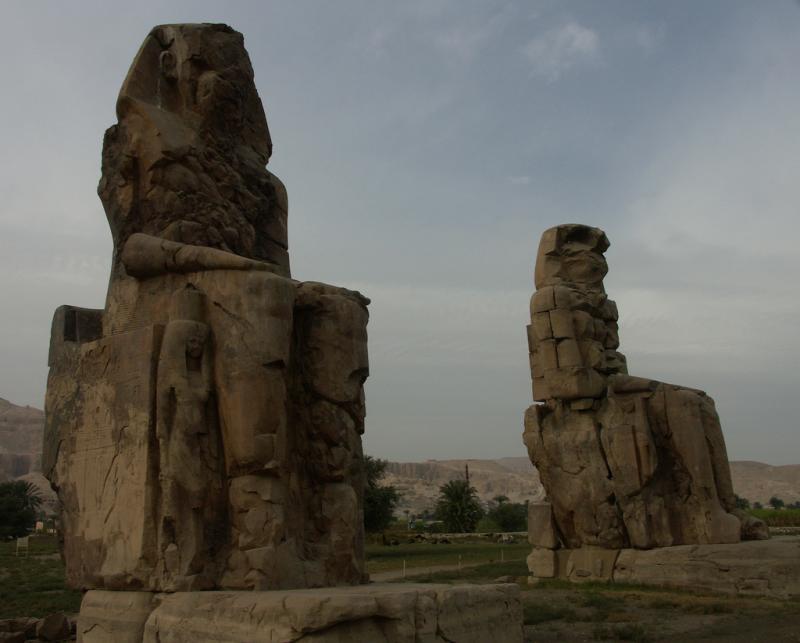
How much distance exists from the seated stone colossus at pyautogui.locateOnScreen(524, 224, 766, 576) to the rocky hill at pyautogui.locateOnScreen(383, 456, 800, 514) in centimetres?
7004

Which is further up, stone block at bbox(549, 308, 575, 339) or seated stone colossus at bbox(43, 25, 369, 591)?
stone block at bbox(549, 308, 575, 339)

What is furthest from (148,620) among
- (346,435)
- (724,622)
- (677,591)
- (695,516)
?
(695,516)

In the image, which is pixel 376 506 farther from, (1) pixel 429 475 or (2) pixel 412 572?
(1) pixel 429 475

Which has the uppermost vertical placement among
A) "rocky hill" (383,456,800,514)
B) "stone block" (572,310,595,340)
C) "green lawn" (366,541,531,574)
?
"rocky hill" (383,456,800,514)

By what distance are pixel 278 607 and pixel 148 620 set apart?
95cm

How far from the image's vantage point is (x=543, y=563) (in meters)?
10.3

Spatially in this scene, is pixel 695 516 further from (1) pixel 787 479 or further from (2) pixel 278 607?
(1) pixel 787 479

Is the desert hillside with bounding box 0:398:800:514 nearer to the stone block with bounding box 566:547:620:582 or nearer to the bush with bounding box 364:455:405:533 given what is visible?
the bush with bounding box 364:455:405:533

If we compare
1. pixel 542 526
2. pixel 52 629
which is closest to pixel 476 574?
pixel 542 526

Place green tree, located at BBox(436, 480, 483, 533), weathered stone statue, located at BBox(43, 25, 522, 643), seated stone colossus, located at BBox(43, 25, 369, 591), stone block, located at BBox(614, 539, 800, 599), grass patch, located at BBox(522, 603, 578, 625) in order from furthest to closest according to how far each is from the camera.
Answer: green tree, located at BBox(436, 480, 483, 533) < stone block, located at BBox(614, 539, 800, 599) < grass patch, located at BBox(522, 603, 578, 625) < seated stone colossus, located at BBox(43, 25, 369, 591) < weathered stone statue, located at BBox(43, 25, 522, 643)

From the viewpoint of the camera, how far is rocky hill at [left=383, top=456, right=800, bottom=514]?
8938cm

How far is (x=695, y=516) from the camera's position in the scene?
9.54m

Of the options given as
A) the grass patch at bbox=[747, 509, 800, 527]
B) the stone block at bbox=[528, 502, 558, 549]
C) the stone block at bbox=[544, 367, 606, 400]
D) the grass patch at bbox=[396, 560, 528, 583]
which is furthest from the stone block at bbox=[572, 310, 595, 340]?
the grass patch at bbox=[747, 509, 800, 527]

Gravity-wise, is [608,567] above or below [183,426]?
below
